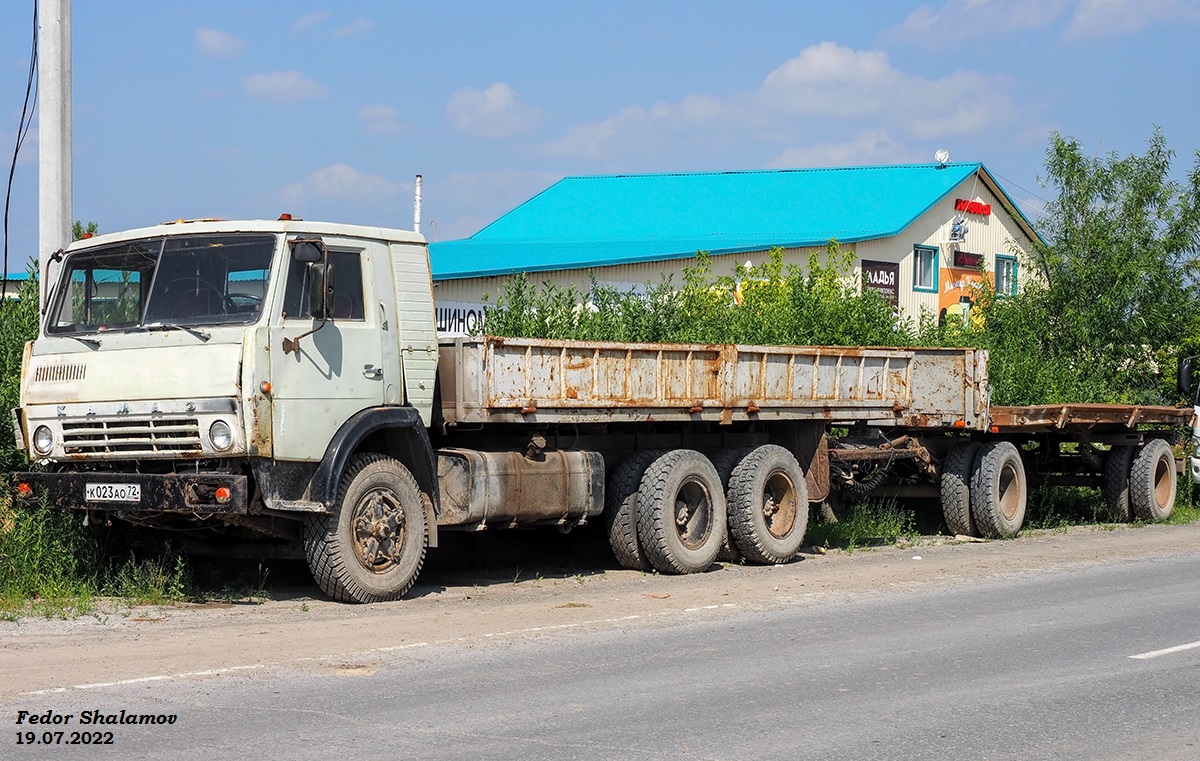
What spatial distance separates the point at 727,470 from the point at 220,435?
5483mm

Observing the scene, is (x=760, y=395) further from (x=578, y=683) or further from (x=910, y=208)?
(x=910, y=208)

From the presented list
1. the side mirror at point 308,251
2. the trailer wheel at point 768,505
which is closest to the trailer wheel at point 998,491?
the trailer wheel at point 768,505

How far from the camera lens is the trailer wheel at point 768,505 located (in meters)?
13.8

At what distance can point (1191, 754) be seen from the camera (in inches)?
255

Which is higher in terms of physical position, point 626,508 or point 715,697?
point 626,508

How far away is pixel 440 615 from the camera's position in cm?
1042

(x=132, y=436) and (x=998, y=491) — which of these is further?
(x=998, y=491)

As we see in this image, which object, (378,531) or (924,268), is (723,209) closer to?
(924,268)

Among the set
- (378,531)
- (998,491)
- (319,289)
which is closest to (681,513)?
(378,531)

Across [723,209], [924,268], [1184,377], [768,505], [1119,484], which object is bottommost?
[1119,484]

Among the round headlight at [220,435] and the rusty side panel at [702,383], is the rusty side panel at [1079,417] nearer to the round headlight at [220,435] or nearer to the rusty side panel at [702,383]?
the rusty side panel at [702,383]

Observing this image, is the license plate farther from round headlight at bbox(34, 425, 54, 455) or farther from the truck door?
the truck door

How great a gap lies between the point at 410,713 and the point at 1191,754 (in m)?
3.52

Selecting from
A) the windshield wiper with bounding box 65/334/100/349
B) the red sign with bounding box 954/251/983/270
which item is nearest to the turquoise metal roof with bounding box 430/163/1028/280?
the red sign with bounding box 954/251/983/270
